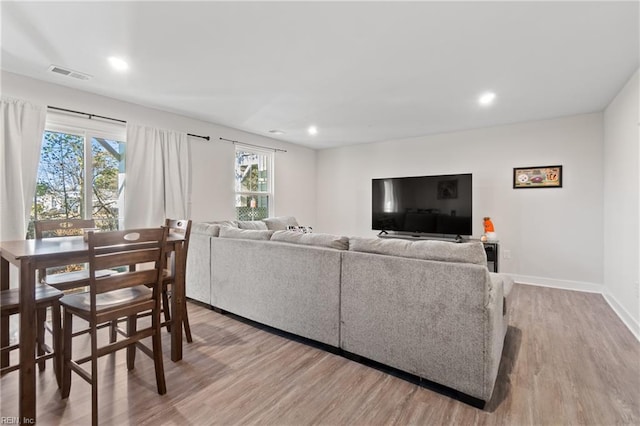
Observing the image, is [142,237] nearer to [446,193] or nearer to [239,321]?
[239,321]

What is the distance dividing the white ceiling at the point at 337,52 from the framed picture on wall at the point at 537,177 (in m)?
0.79

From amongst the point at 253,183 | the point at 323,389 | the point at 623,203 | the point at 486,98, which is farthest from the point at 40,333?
the point at 623,203

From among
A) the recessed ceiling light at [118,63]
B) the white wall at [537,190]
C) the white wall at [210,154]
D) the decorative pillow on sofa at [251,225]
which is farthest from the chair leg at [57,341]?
the white wall at [537,190]

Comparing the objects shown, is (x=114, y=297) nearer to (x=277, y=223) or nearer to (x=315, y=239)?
(x=315, y=239)

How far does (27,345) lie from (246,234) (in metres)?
1.63

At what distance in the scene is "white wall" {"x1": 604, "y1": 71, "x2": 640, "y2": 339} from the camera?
280 cm

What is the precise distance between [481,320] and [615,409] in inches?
36.2

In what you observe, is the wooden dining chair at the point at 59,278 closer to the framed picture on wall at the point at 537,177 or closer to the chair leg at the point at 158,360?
the chair leg at the point at 158,360

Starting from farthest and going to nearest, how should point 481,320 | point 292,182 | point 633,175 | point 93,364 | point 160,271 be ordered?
1. point 292,182
2. point 633,175
3. point 160,271
4. point 481,320
5. point 93,364

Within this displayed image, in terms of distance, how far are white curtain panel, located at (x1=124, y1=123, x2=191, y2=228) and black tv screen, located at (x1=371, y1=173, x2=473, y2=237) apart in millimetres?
3244

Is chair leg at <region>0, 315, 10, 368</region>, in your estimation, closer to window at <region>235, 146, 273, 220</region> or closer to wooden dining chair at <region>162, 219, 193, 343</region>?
wooden dining chair at <region>162, 219, 193, 343</region>

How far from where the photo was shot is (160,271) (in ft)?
6.04

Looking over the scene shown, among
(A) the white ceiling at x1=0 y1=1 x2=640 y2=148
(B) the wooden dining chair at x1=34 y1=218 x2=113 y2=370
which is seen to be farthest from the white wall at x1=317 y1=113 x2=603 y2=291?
(B) the wooden dining chair at x1=34 y1=218 x2=113 y2=370

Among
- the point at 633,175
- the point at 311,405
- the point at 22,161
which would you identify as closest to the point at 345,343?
the point at 311,405
